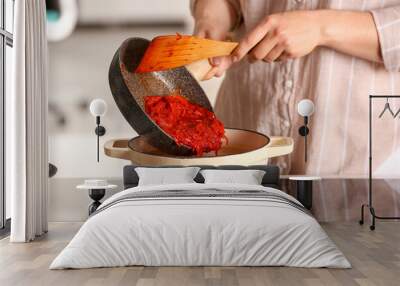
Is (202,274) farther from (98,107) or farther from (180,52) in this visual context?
(98,107)

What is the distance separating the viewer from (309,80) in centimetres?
574

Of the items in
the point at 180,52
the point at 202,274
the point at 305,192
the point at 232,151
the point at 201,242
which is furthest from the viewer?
the point at 305,192

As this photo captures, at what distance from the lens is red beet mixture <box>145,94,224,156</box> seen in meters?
5.41

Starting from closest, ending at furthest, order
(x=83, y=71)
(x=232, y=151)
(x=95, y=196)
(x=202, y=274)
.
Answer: (x=202, y=274) < (x=232, y=151) < (x=95, y=196) < (x=83, y=71)

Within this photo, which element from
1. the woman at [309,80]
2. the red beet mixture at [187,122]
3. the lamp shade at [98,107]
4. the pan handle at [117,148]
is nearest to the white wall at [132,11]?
the woman at [309,80]

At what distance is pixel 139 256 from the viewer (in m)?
3.96

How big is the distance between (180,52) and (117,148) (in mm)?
1119

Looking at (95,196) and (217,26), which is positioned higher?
(217,26)

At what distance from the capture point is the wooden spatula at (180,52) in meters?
5.32

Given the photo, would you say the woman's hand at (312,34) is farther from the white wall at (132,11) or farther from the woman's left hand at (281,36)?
the white wall at (132,11)

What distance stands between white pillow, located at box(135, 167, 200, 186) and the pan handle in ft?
1.45

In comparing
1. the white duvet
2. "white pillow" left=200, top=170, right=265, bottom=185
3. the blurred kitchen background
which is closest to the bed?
the white duvet

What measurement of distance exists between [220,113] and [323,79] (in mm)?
925

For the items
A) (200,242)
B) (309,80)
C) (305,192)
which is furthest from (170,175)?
(200,242)
